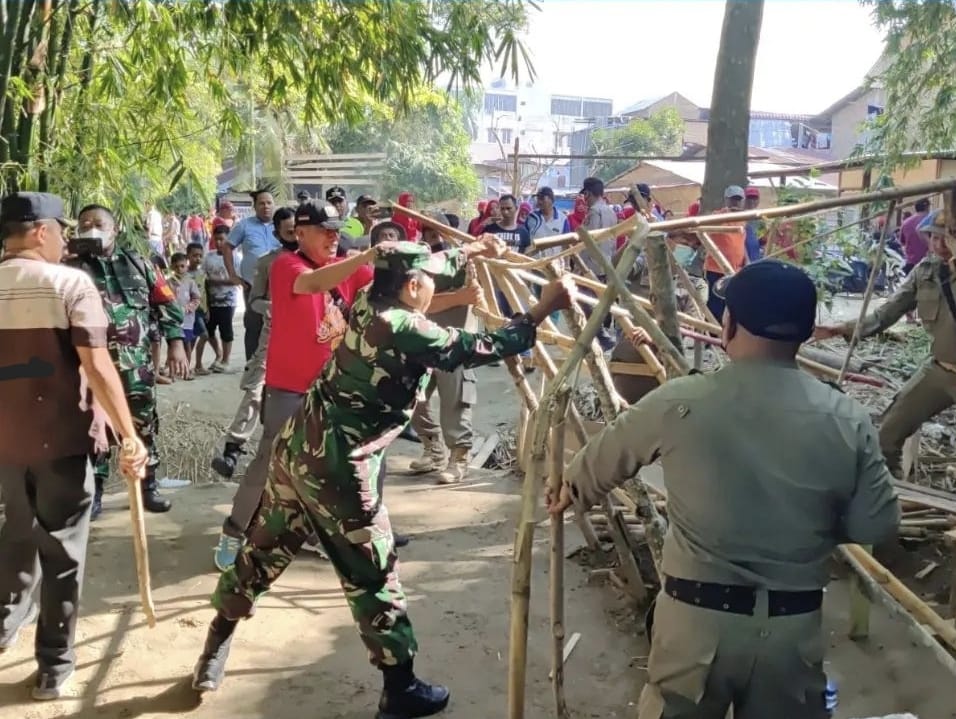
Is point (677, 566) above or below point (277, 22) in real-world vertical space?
below

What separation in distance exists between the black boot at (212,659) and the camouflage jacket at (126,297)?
202 cm

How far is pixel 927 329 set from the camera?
434 centimetres

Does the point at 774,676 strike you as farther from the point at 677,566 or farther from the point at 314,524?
the point at 314,524

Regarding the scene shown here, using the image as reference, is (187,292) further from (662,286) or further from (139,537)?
(662,286)

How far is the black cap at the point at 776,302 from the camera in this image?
1860 mm

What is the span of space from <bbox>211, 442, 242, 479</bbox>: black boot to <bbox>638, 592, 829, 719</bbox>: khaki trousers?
3622 mm

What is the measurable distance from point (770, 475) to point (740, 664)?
423mm

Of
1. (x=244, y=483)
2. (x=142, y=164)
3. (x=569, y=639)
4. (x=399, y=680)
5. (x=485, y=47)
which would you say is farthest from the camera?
(x=142, y=164)

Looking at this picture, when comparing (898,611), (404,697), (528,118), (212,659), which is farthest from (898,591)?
(528,118)

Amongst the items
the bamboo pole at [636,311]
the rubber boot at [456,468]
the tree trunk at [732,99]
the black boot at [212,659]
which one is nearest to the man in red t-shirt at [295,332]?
the black boot at [212,659]

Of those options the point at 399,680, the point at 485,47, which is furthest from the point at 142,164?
the point at 399,680

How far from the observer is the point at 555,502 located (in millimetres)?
2420

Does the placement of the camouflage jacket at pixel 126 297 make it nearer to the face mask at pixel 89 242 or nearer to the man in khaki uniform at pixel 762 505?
the face mask at pixel 89 242

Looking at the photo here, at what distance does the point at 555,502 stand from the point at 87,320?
1776mm
